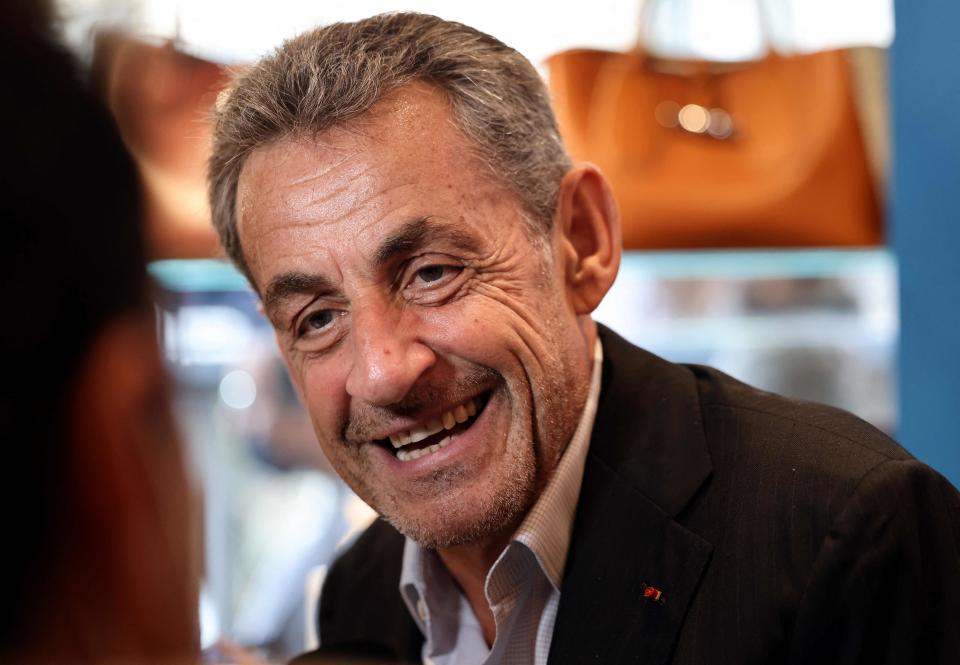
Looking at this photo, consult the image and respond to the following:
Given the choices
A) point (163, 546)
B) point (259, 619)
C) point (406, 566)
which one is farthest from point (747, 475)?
point (259, 619)

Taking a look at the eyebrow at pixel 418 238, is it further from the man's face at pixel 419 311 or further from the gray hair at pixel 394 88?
the gray hair at pixel 394 88

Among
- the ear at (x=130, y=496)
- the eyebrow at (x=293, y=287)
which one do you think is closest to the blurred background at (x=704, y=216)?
the eyebrow at (x=293, y=287)

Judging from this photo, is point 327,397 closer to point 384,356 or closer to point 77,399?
point 384,356

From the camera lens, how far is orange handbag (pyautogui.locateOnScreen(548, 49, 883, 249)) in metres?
2.27

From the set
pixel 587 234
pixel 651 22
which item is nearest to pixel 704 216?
pixel 651 22

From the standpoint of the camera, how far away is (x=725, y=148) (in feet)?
7.55

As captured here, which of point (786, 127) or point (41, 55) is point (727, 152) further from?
point (41, 55)

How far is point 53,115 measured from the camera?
0.39 metres

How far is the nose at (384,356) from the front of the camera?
1292 mm

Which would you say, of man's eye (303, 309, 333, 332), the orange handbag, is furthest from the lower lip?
the orange handbag

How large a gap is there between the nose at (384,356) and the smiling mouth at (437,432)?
2.9 inches

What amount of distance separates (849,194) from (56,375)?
84.0 inches

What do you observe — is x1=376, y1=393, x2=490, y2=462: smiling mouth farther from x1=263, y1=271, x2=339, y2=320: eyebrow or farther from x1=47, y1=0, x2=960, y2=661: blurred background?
x1=47, y1=0, x2=960, y2=661: blurred background

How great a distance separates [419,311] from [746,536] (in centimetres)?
48
